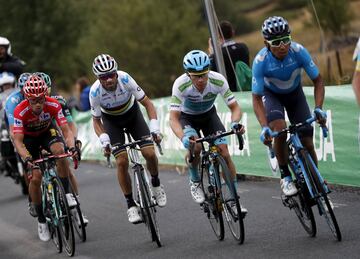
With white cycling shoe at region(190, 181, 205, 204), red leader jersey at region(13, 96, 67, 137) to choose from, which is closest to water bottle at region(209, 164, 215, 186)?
white cycling shoe at region(190, 181, 205, 204)

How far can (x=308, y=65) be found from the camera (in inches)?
364

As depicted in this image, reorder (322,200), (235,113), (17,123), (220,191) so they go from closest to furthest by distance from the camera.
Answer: (322,200), (220,191), (235,113), (17,123)

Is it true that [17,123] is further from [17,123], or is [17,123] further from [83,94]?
[83,94]

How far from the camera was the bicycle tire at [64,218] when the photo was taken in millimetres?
10125

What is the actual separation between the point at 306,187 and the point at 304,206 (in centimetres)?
27

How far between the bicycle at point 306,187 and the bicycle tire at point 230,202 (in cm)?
61

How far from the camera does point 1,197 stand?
17000 millimetres

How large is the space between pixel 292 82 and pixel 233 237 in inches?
72.1

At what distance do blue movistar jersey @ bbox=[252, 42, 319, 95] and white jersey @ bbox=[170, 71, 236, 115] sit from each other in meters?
0.59

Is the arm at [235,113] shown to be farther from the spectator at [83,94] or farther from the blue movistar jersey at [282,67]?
the spectator at [83,94]

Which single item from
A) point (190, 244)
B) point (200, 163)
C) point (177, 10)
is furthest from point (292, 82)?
point (177, 10)

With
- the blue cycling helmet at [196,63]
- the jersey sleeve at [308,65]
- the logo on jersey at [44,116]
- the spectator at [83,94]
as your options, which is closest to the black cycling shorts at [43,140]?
the logo on jersey at [44,116]

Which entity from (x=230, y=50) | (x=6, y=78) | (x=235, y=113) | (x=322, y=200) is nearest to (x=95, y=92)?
(x=235, y=113)

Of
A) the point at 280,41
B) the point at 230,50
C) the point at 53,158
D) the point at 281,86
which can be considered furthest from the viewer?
the point at 230,50
